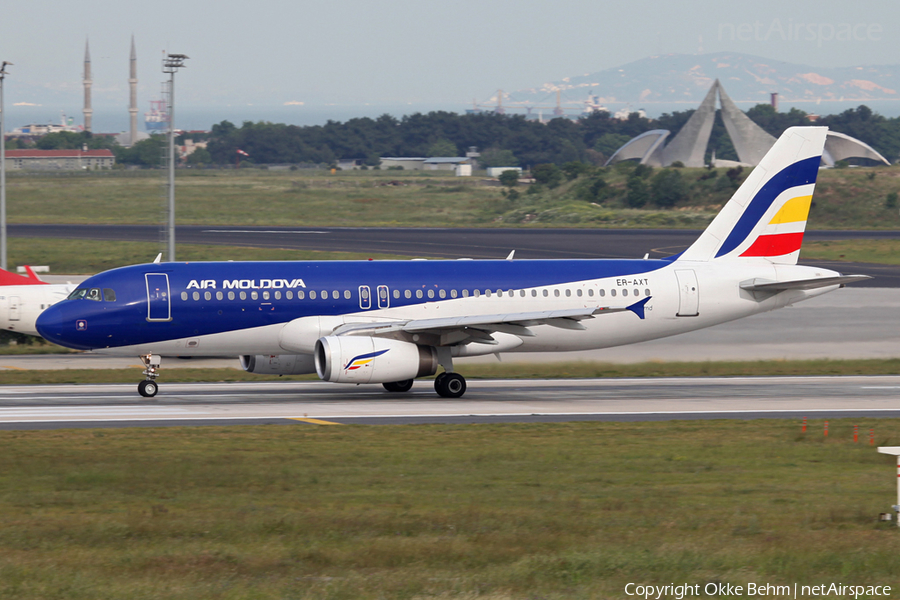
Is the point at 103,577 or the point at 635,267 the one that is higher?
the point at 635,267

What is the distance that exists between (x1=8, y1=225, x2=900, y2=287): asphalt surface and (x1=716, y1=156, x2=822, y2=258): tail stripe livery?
37.4 m

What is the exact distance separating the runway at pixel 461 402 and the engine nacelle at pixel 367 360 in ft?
3.17

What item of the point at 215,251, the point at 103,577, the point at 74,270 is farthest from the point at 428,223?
the point at 103,577

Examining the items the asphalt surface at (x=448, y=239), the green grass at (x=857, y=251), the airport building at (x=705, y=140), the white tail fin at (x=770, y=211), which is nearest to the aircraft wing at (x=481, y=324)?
the white tail fin at (x=770, y=211)

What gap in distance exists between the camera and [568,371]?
4156cm

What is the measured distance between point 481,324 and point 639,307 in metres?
6.66

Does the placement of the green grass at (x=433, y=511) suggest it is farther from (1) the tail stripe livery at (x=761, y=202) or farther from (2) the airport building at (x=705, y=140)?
(2) the airport building at (x=705, y=140)

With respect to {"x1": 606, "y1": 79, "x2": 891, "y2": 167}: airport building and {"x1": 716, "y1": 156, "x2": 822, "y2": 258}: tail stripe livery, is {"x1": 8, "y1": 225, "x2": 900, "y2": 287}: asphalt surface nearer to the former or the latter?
{"x1": 716, "y1": 156, "x2": 822, "y2": 258}: tail stripe livery

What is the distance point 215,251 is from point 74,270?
1084 centimetres

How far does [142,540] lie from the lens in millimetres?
14641

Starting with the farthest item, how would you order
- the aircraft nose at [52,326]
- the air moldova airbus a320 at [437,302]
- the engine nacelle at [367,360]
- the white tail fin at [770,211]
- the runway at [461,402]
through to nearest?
the white tail fin at [770,211] < the air moldova airbus a320 at [437,302] < the aircraft nose at [52,326] < the engine nacelle at [367,360] < the runway at [461,402]

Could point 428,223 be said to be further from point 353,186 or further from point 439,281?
point 439,281

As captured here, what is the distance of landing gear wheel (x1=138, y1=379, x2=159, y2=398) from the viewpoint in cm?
3297

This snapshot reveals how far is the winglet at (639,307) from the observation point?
35.9 m
